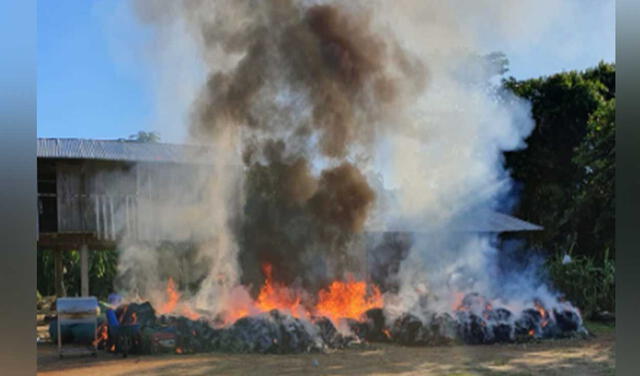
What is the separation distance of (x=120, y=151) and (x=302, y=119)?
14.9 ft

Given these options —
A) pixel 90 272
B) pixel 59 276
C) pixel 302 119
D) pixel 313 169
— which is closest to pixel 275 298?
pixel 313 169

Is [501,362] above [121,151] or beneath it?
beneath

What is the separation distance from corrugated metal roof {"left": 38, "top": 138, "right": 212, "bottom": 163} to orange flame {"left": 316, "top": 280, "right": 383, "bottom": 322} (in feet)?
13.6

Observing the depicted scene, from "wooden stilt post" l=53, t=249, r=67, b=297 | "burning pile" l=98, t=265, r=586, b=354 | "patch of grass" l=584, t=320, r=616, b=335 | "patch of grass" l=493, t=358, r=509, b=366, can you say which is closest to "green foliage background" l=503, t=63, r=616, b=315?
"patch of grass" l=584, t=320, r=616, b=335

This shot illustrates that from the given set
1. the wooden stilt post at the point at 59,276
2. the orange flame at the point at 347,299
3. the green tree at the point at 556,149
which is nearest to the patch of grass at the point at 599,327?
the orange flame at the point at 347,299

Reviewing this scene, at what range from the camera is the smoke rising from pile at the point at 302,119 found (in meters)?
13.6

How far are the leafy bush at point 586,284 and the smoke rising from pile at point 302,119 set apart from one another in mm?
1633

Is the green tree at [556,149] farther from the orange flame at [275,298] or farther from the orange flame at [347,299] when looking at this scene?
the orange flame at [275,298]

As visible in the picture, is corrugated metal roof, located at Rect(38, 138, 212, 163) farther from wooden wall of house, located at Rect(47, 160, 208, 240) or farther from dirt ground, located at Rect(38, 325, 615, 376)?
dirt ground, located at Rect(38, 325, 615, 376)

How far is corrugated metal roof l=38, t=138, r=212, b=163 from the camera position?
14.3m

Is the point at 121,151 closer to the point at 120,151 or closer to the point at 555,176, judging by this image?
the point at 120,151

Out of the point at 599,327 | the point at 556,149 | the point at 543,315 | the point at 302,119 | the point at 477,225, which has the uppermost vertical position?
the point at 302,119

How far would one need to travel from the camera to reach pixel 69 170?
14531mm

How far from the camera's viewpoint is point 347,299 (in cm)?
1354
